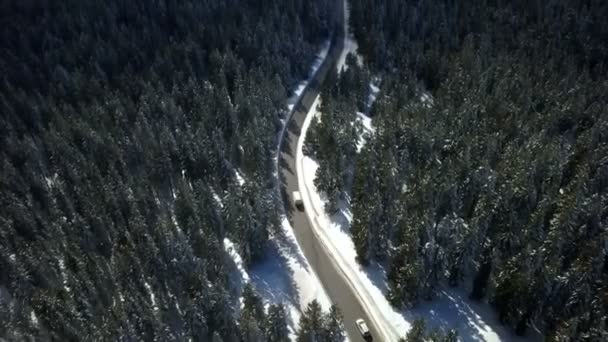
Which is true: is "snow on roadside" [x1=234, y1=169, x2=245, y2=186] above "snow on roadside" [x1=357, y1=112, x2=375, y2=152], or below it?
below

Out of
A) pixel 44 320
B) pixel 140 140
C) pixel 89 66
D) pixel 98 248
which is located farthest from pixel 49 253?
pixel 89 66

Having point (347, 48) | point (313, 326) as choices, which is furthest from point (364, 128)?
point (313, 326)

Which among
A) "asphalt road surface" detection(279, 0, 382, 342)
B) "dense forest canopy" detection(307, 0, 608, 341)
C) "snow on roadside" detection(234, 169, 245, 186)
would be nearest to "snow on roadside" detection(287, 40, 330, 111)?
"asphalt road surface" detection(279, 0, 382, 342)

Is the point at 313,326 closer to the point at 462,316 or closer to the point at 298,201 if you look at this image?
the point at 462,316

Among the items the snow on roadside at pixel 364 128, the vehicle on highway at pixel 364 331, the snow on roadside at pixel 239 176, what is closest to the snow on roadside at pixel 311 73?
the snow on roadside at pixel 364 128

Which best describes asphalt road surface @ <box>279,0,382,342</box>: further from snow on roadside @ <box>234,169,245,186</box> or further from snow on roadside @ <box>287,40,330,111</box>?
snow on roadside @ <box>234,169,245,186</box>

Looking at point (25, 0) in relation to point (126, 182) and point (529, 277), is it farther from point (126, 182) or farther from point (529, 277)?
point (529, 277)
